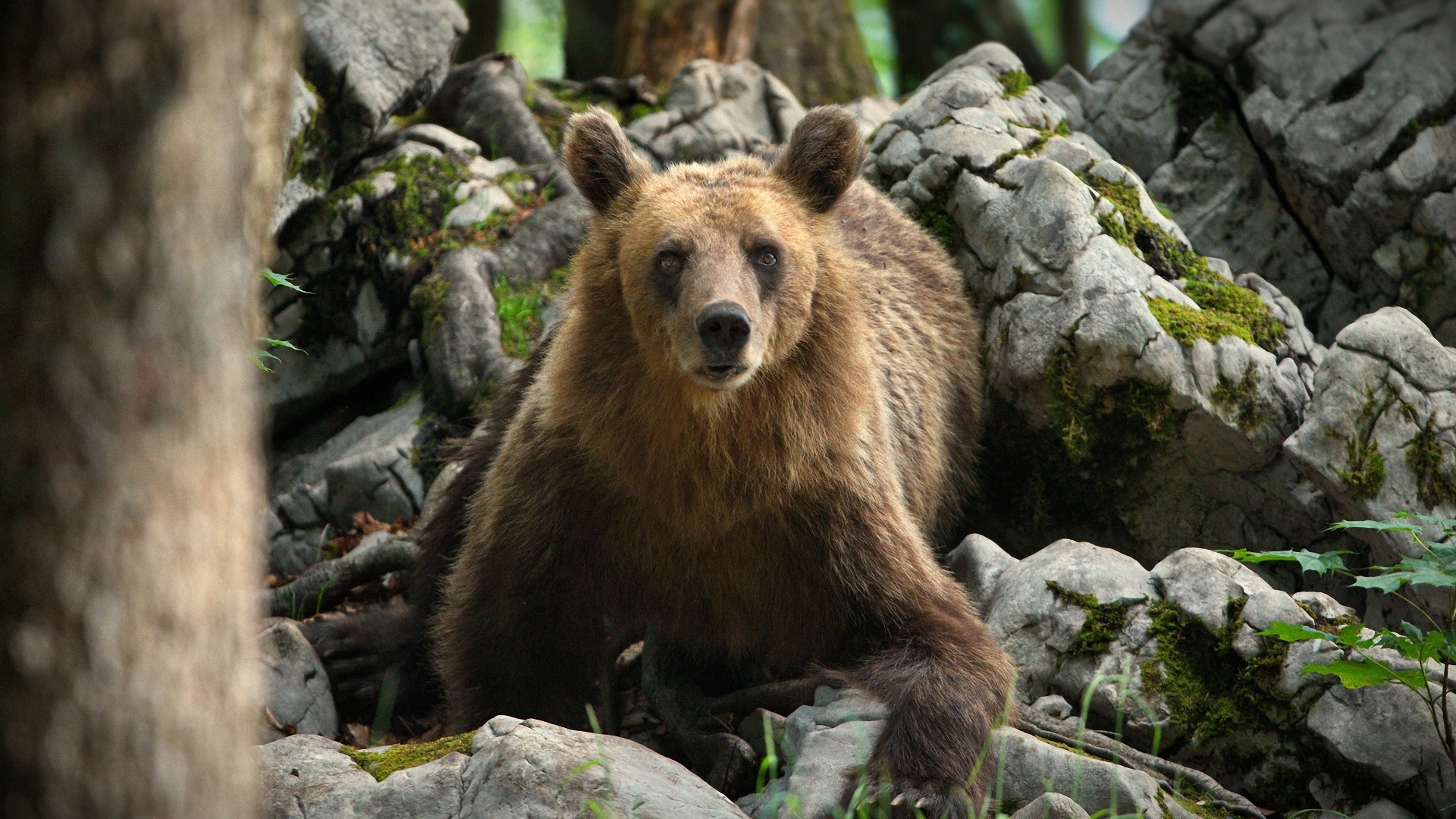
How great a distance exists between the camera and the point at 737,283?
4.27 metres

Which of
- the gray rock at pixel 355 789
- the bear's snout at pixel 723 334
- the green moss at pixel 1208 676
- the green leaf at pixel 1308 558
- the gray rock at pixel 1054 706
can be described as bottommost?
the gray rock at pixel 1054 706

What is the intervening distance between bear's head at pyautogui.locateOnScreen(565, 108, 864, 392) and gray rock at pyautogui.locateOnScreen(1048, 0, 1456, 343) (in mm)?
3673

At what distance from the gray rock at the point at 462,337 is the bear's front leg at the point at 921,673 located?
10.3 feet

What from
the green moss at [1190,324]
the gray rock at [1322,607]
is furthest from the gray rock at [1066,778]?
the green moss at [1190,324]

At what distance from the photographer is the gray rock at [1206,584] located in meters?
4.71

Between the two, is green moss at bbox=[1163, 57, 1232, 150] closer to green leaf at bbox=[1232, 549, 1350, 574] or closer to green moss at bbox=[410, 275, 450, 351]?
green leaf at bbox=[1232, 549, 1350, 574]

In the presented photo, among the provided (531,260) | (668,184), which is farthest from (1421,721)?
(531,260)

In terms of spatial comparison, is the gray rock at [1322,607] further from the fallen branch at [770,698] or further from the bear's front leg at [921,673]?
the fallen branch at [770,698]

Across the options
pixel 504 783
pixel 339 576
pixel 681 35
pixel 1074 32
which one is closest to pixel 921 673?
pixel 504 783

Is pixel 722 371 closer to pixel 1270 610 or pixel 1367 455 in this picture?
pixel 1270 610

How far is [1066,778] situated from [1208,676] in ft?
3.36

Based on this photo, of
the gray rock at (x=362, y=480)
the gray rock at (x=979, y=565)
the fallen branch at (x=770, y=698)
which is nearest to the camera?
the fallen branch at (x=770, y=698)

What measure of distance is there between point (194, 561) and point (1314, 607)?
14.1 feet

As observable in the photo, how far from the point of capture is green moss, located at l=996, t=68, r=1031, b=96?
7.75 meters
